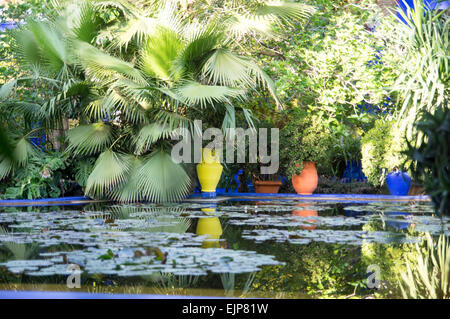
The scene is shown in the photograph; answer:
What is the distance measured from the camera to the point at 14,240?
17.3ft

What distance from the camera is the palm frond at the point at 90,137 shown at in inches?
357

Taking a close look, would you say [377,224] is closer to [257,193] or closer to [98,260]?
[98,260]

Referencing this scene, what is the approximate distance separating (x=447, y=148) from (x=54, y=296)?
8.30 ft

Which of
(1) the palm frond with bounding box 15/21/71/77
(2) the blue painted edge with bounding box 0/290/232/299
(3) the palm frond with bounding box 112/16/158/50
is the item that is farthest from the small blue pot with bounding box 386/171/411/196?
(2) the blue painted edge with bounding box 0/290/232/299

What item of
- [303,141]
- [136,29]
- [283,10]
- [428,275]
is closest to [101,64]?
[136,29]

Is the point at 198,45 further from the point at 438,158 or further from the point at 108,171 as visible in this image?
the point at 438,158

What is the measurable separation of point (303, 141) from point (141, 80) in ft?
10.1

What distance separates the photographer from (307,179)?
10820 millimetres

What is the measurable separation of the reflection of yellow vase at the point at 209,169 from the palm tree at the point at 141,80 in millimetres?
760

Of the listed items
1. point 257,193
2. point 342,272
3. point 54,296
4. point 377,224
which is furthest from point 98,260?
point 257,193

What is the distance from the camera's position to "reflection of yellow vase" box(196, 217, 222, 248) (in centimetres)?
510

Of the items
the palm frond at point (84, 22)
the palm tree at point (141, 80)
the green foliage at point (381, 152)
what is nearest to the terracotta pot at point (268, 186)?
the green foliage at point (381, 152)

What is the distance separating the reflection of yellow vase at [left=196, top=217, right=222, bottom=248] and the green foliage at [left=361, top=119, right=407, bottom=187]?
12.3 ft

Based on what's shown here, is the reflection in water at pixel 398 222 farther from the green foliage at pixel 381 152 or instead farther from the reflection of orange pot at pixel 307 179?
the reflection of orange pot at pixel 307 179
